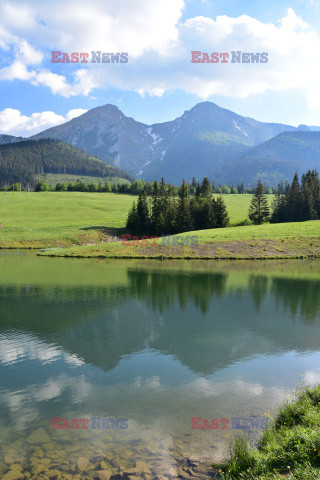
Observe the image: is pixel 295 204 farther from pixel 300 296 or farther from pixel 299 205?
pixel 300 296

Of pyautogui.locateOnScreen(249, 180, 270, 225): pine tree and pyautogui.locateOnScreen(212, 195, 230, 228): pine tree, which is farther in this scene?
pyautogui.locateOnScreen(249, 180, 270, 225): pine tree

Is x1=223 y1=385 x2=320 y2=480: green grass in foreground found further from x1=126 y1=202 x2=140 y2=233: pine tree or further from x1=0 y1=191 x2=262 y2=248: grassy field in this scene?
x1=126 y1=202 x2=140 y2=233: pine tree

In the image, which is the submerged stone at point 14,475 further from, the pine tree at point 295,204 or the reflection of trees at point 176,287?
the pine tree at point 295,204

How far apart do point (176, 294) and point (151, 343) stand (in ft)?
48.8

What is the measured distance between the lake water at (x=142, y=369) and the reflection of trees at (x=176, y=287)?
309 millimetres

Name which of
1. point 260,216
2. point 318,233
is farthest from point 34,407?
Answer: point 260,216

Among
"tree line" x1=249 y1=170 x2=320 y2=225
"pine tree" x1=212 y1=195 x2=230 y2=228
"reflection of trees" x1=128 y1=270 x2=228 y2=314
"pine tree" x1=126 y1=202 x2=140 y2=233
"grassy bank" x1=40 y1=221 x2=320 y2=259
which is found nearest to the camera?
"reflection of trees" x1=128 y1=270 x2=228 y2=314

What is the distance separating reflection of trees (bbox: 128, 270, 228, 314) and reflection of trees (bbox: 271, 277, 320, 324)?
6.37m

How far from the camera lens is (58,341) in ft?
66.7

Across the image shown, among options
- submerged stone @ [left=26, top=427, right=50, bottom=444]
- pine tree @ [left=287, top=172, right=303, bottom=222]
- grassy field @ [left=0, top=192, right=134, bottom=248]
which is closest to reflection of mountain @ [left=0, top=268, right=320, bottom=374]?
submerged stone @ [left=26, top=427, right=50, bottom=444]

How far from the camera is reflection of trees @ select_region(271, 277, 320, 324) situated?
92.2 ft

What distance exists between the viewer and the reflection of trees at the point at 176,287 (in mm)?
31406

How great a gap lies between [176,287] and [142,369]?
22.3 meters

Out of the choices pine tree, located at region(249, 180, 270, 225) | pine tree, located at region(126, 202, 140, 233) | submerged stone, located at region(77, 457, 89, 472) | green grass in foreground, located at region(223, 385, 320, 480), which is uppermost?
pine tree, located at region(249, 180, 270, 225)
